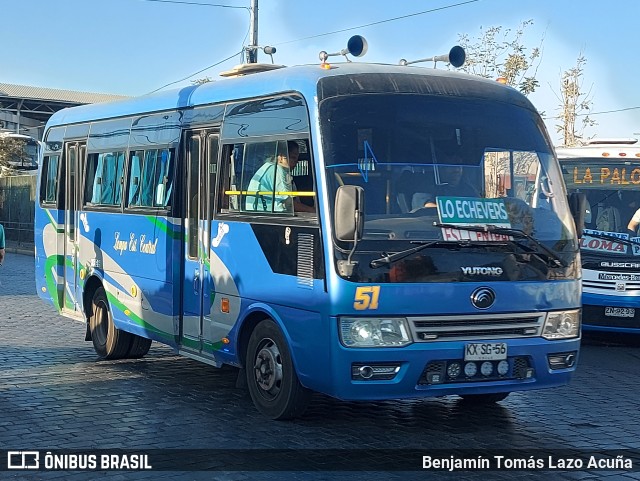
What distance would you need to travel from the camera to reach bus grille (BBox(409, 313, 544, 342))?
7277 millimetres

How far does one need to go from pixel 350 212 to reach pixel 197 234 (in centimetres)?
286

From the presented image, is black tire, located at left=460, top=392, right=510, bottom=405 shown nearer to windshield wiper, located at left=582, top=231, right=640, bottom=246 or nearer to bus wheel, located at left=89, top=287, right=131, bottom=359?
bus wheel, located at left=89, top=287, right=131, bottom=359

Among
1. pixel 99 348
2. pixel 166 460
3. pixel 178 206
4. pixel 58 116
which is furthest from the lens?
pixel 58 116

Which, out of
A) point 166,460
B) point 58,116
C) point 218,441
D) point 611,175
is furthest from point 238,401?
point 611,175

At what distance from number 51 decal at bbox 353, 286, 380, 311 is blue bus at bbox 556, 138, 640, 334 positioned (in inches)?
272

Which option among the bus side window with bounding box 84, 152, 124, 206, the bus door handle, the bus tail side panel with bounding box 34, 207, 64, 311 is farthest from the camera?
the bus tail side panel with bounding box 34, 207, 64, 311

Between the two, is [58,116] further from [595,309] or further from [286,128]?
[595,309]

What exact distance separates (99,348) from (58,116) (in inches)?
136

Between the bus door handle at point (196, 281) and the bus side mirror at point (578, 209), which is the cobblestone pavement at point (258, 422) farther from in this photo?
the bus side mirror at point (578, 209)

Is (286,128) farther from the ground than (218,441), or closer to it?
farther from the ground

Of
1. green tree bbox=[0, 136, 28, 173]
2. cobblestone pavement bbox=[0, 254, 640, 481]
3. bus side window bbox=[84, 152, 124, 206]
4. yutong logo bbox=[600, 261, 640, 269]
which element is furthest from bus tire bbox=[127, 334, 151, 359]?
green tree bbox=[0, 136, 28, 173]

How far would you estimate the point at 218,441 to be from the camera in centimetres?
749

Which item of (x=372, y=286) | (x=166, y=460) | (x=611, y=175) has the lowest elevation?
(x=166, y=460)

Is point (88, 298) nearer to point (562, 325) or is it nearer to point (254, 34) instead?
point (562, 325)
